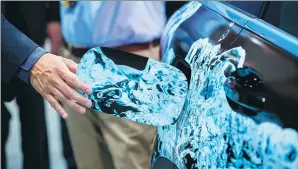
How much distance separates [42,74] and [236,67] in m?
0.41

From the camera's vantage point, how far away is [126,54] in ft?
2.56

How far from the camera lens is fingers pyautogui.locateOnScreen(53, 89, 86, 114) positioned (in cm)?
Answer: 82

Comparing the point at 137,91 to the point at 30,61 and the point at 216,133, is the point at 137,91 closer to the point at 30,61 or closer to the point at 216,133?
the point at 216,133

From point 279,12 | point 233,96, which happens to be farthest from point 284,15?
point 233,96

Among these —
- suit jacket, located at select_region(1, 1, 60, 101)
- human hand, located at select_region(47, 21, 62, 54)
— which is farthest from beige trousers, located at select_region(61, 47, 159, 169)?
human hand, located at select_region(47, 21, 62, 54)

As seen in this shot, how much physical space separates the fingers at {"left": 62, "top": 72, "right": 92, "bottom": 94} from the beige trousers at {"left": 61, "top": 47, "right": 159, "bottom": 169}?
44cm

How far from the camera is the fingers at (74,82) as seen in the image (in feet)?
2.50

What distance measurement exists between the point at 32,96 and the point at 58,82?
0.93m

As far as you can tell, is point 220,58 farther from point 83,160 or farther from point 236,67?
point 83,160

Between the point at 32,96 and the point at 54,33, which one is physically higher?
the point at 54,33

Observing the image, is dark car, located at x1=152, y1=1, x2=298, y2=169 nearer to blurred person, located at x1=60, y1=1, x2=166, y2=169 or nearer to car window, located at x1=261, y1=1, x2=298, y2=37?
car window, located at x1=261, y1=1, x2=298, y2=37

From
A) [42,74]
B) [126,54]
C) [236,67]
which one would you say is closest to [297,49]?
[236,67]

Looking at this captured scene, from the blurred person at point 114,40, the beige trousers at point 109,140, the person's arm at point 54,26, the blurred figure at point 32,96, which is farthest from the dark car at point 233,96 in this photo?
the person's arm at point 54,26

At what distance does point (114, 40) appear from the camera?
59.8 inches
